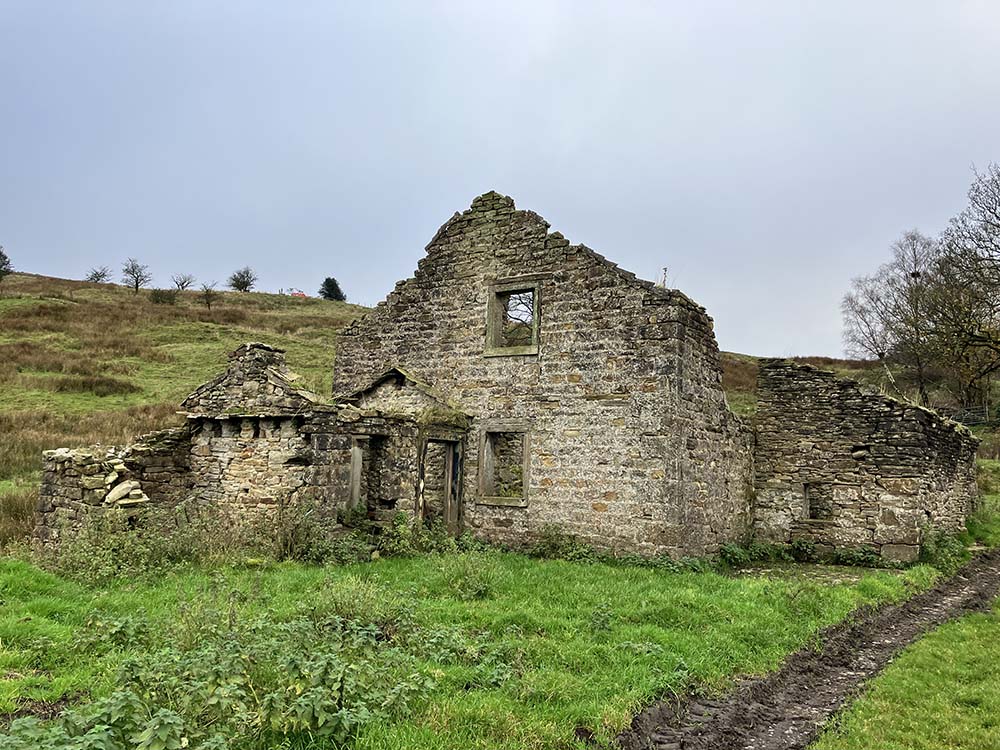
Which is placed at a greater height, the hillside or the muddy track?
the hillside

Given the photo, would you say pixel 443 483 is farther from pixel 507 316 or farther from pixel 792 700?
pixel 792 700

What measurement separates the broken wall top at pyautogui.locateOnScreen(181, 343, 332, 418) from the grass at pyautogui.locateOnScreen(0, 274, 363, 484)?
5961mm

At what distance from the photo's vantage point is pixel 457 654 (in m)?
6.47

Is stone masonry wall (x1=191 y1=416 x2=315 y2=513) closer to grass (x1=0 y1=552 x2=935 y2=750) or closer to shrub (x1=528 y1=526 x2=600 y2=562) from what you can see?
grass (x1=0 y1=552 x2=935 y2=750)

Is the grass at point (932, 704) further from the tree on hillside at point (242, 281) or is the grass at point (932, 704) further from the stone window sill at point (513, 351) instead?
the tree on hillside at point (242, 281)

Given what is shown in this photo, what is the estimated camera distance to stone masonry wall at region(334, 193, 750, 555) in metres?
12.4

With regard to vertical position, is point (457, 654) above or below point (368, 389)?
below

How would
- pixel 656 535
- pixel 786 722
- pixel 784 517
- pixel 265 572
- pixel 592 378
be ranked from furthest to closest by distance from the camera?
pixel 784 517, pixel 592 378, pixel 656 535, pixel 265 572, pixel 786 722

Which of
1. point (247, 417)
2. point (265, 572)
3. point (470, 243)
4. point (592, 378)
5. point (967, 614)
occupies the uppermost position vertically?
point (470, 243)

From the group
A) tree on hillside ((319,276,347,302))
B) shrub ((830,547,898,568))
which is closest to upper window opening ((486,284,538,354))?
shrub ((830,547,898,568))

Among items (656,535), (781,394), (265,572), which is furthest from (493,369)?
(781,394)

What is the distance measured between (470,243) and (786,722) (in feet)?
37.7

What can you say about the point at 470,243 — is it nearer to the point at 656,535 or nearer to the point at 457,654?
the point at 656,535

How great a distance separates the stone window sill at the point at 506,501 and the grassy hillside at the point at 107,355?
242 inches
